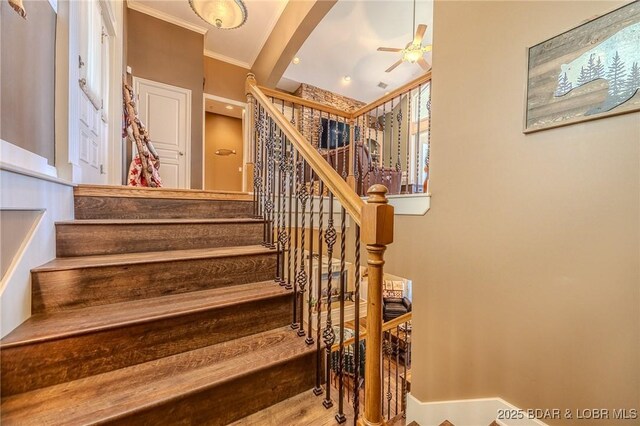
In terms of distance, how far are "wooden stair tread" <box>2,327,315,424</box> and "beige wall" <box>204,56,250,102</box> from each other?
16.6 ft

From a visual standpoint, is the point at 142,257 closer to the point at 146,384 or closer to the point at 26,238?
the point at 26,238

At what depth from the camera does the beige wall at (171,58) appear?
3980mm

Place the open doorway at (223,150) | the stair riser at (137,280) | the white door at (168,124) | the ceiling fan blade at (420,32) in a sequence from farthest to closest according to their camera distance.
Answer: the open doorway at (223,150), the white door at (168,124), the ceiling fan blade at (420,32), the stair riser at (137,280)

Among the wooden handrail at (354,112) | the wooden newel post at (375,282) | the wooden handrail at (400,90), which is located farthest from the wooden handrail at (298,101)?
the wooden newel post at (375,282)

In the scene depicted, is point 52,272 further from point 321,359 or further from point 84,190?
point 321,359

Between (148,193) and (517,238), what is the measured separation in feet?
7.95

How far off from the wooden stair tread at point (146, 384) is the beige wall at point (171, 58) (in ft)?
12.1

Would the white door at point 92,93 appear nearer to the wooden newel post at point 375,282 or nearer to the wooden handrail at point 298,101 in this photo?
the wooden handrail at point 298,101

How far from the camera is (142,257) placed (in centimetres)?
137

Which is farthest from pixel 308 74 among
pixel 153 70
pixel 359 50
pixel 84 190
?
pixel 84 190

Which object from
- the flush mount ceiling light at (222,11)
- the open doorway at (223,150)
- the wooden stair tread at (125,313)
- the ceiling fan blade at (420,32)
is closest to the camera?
the wooden stair tread at (125,313)


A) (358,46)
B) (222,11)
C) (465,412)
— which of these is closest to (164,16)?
(222,11)

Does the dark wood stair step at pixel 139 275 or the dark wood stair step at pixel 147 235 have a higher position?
the dark wood stair step at pixel 147 235

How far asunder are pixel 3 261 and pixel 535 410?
8.96 ft
